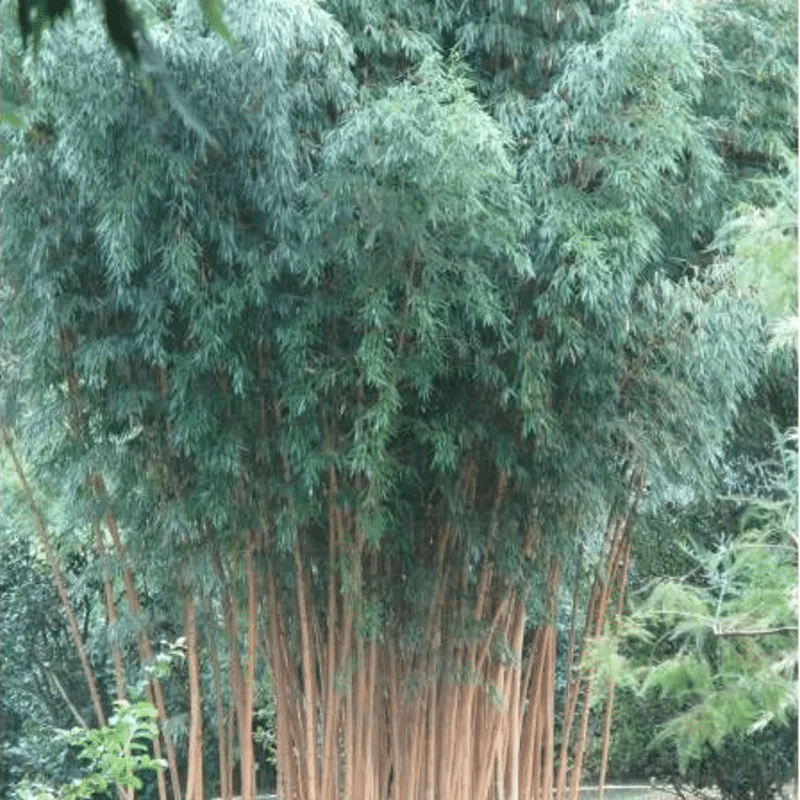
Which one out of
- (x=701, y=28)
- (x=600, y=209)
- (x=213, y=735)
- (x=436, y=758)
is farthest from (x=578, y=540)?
(x=213, y=735)

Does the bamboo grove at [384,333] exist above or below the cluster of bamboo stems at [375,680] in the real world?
above

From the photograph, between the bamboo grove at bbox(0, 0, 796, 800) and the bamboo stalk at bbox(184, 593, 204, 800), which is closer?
the bamboo grove at bbox(0, 0, 796, 800)

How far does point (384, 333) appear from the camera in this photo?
412 centimetres

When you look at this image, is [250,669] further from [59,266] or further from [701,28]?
[701,28]

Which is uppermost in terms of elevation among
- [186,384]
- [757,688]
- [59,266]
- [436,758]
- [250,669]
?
[59,266]

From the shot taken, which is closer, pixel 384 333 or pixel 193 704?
pixel 384 333

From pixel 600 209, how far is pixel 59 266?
1.50m

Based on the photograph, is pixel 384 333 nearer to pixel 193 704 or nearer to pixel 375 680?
pixel 375 680

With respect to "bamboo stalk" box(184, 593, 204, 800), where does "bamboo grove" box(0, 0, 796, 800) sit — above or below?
above

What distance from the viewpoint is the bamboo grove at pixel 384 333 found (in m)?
3.98

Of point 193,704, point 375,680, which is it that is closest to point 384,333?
A: point 375,680

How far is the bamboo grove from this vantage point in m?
3.98

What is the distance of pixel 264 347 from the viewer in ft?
14.3

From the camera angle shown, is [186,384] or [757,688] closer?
[757,688]
